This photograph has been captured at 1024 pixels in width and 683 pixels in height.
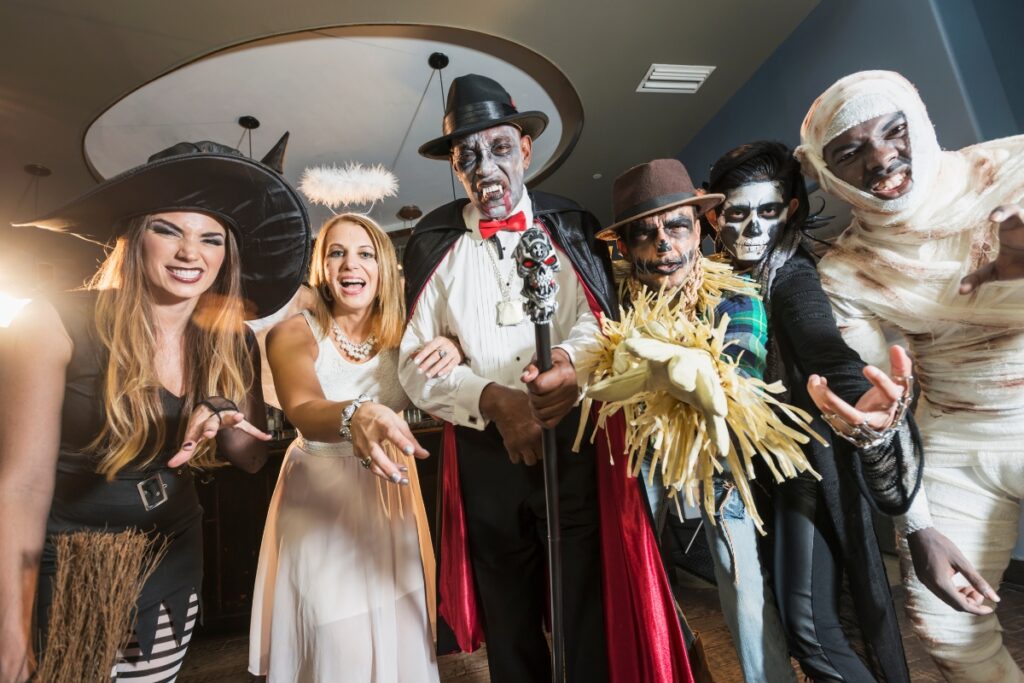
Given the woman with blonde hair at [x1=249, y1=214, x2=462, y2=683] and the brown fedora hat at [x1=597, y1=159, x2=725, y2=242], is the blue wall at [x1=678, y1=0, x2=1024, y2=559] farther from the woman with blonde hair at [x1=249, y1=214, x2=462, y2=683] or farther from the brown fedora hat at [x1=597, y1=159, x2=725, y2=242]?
the woman with blonde hair at [x1=249, y1=214, x2=462, y2=683]

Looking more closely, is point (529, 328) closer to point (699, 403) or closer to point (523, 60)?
point (699, 403)

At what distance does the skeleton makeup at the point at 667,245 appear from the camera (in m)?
1.24

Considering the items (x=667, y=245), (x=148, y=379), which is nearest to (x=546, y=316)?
(x=667, y=245)

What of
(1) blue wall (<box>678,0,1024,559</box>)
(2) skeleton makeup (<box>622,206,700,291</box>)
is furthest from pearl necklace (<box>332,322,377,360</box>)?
(1) blue wall (<box>678,0,1024,559</box>)

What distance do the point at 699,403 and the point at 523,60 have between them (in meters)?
1.88

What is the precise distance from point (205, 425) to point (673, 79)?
223cm

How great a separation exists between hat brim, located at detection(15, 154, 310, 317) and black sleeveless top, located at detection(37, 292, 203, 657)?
195 mm

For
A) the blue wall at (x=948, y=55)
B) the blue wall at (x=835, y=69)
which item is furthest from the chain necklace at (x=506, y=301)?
the blue wall at (x=835, y=69)

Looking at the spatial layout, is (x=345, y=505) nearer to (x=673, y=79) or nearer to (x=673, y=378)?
(x=673, y=378)

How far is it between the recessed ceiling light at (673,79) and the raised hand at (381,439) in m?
1.92

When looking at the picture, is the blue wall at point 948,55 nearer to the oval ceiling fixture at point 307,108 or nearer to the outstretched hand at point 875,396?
the outstretched hand at point 875,396

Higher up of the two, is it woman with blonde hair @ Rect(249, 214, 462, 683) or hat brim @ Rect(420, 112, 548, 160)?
hat brim @ Rect(420, 112, 548, 160)

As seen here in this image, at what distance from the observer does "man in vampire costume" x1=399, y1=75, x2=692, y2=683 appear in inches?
46.0

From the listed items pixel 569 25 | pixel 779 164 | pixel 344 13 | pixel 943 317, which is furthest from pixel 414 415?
pixel 569 25
